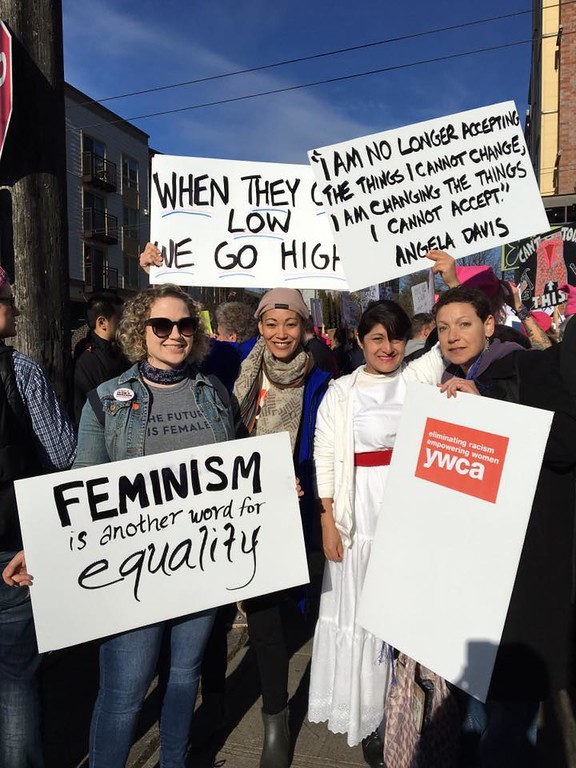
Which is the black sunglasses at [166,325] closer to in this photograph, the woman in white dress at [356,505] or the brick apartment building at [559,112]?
the woman in white dress at [356,505]

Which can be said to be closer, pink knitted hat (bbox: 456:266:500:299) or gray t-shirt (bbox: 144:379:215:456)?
gray t-shirt (bbox: 144:379:215:456)

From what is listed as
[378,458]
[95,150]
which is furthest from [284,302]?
[95,150]

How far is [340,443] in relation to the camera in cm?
261

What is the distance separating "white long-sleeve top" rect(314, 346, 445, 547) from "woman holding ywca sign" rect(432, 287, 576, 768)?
0.62m

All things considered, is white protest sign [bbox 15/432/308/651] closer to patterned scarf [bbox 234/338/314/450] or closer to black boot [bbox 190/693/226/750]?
patterned scarf [bbox 234/338/314/450]

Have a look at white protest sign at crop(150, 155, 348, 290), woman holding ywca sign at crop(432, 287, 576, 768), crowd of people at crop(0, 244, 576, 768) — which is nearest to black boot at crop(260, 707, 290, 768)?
crowd of people at crop(0, 244, 576, 768)

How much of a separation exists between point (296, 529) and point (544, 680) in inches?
38.9

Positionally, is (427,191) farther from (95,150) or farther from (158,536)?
(95,150)

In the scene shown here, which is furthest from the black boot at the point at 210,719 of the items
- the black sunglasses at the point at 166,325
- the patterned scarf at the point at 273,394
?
the black sunglasses at the point at 166,325

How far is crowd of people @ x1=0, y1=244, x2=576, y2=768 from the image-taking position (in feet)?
6.52

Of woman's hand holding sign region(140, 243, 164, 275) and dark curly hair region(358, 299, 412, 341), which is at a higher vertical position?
woman's hand holding sign region(140, 243, 164, 275)

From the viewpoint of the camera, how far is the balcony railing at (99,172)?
109 ft

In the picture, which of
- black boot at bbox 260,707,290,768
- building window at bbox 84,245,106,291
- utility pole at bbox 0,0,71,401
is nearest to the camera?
black boot at bbox 260,707,290,768

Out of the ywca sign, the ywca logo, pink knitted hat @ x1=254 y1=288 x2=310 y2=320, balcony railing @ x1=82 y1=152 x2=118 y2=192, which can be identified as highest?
balcony railing @ x1=82 y1=152 x2=118 y2=192
